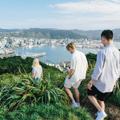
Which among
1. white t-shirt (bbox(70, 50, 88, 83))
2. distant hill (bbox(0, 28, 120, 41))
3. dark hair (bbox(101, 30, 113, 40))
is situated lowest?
distant hill (bbox(0, 28, 120, 41))

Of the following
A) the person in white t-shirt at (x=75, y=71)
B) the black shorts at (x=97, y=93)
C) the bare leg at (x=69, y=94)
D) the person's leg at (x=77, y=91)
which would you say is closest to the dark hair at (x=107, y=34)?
the black shorts at (x=97, y=93)

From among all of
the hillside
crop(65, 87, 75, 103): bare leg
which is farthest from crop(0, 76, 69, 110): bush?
crop(65, 87, 75, 103): bare leg

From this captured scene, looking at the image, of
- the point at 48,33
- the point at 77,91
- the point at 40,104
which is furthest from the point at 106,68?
the point at 48,33

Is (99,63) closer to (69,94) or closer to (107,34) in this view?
(107,34)

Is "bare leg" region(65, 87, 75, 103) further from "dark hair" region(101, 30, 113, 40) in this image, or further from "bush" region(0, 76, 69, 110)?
"dark hair" region(101, 30, 113, 40)

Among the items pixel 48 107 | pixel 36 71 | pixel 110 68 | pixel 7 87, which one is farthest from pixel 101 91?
pixel 36 71

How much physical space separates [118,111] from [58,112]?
1.91 m

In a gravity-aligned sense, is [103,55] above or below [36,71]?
above

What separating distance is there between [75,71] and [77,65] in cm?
16

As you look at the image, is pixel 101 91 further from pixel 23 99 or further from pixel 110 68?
pixel 23 99

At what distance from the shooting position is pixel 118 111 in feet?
30.5

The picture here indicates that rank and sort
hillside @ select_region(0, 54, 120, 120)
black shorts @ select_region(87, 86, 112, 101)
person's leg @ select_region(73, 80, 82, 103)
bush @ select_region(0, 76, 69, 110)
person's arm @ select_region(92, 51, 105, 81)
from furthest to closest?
person's leg @ select_region(73, 80, 82, 103) → bush @ select_region(0, 76, 69, 110) → black shorts @ select_region(87, 86, 112, 101) → person's arm @ select_region(92, 51, 105, 81) → hillside @ select_region(0, 54, 120, 120)

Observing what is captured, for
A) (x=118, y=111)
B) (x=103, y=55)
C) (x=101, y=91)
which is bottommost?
(x=118, y=111)

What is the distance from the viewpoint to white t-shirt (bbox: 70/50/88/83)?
9656 mm
